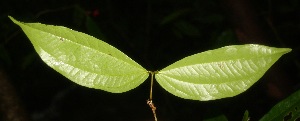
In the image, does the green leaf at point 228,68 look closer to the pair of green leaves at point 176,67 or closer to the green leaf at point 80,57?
the pair of green leaves at point 176,67

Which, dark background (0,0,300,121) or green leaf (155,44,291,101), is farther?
dark background (0,0,300,121)

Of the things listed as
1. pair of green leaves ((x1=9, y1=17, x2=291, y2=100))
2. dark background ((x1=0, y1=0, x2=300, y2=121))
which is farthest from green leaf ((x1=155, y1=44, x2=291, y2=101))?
dark background ((x1=0, y1=0, x2=300, y2=121))

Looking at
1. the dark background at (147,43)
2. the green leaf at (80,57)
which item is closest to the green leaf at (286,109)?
the dark background at (147,43)

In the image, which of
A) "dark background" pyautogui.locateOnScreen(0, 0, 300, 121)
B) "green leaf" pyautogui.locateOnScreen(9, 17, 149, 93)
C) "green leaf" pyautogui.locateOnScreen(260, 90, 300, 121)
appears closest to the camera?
"green leaf" pyautogui.locateOnScreen(9, 17, 149, 93)

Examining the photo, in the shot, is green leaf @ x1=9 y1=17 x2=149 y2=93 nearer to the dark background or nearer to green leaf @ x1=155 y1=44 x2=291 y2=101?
green leaf @ x1=155 y1=44 x2=291 y2=101

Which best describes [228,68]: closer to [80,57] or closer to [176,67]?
[176,67]

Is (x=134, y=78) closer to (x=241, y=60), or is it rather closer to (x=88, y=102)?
(x=241, y=60)

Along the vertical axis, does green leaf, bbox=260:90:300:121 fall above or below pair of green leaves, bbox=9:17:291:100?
below
